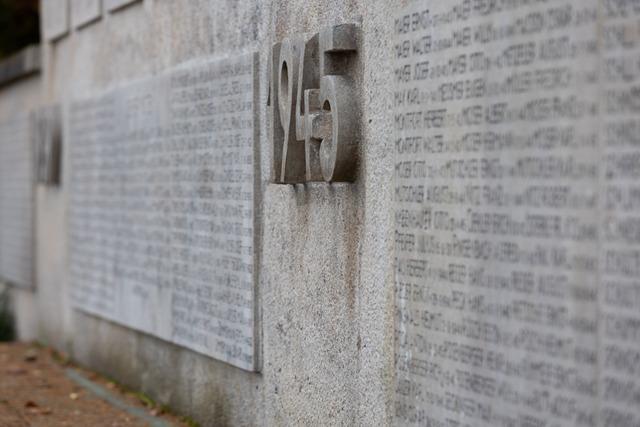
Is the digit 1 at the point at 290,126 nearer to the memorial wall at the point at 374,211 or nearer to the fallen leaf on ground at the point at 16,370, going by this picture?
the memorial wall at the point at 374,211

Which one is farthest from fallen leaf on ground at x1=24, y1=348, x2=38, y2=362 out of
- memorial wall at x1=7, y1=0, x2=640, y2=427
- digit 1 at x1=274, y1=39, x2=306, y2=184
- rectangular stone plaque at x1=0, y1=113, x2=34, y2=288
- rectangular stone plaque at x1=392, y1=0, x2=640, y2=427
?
rectangular stone plaque at x1=392, y1=0, x2=640, y2=427

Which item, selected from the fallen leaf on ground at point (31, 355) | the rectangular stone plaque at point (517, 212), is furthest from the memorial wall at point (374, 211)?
the fallen leaf on ground at point (31, 355)

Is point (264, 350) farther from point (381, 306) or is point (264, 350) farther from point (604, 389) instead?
point (604, 389)

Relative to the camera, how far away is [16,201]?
1275 cm

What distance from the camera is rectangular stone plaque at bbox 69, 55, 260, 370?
6.59 m

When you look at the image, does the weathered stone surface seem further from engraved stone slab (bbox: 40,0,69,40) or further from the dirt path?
the dirt path

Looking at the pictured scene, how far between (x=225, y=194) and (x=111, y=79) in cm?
290

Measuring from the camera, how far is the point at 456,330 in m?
4.27

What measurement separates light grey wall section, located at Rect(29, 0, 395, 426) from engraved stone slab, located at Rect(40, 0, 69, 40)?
2021mm

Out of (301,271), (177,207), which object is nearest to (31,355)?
(177,207)

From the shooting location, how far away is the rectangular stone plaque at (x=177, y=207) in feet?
21.6

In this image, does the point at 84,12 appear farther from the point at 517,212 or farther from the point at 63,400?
the point at 517,212

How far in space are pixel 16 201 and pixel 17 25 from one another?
6.63m

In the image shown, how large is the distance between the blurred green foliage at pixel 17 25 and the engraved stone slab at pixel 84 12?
8.04 m
